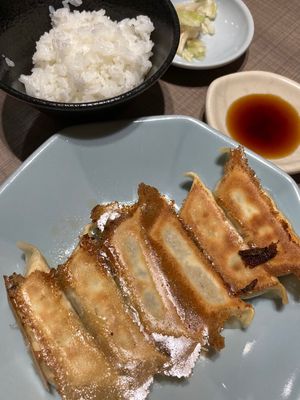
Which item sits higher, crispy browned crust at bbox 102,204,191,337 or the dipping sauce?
crispy browned crust at bbox 102,204,191,337

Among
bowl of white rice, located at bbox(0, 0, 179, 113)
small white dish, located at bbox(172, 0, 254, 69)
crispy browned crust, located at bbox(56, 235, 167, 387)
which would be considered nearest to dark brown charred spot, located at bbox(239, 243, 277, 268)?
crispy browned crust, located at bbox(56, 235, 167, 387)

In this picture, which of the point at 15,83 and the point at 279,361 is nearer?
the point at 279,361

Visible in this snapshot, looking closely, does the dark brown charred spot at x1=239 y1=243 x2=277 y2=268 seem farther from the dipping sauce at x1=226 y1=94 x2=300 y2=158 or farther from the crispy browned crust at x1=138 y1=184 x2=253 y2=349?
the dipping sauce at x1=226 y1=94 x2=300 y2=158

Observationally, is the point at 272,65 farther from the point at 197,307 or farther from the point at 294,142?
the point at 197,307

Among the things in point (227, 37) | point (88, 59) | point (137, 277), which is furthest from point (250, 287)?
point (227, 37)

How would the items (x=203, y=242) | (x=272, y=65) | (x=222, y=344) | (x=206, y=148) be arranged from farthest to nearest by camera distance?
1. (x=272, y=65)
2. (x=206, y=148)
3. (x=203, y=242)
4. (x=222, y=344)

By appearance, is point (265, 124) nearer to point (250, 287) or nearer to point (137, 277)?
point (250, 287)

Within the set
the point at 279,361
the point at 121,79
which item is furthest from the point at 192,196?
the point at 279,361
